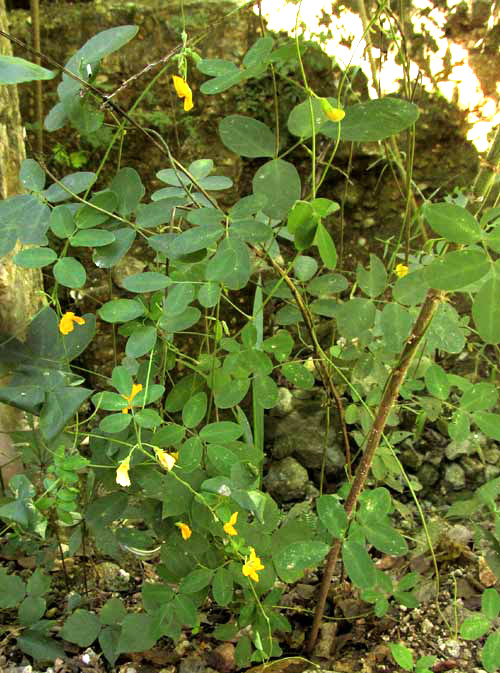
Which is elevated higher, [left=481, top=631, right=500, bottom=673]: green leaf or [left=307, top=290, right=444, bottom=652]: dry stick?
[left=307, top=290, right=444, bottom=652]: dry stick

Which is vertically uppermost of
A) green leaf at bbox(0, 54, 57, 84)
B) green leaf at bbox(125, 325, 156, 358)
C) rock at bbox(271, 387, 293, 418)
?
green leaf at bbox(0, 54, 57, 84)

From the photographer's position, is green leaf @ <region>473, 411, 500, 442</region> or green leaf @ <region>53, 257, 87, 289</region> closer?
green leaf @ <region>53, 257, 87, 289</region>

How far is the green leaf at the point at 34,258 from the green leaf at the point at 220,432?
38cm

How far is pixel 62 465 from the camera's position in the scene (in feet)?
4.01

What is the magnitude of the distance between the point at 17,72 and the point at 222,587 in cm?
93

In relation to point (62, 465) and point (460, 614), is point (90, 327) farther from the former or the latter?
point (460, 614)

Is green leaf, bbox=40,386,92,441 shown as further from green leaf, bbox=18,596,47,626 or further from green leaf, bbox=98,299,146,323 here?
green leaf, bbox=18,596,47,626

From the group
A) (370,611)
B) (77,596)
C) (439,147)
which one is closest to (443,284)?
(370,611)

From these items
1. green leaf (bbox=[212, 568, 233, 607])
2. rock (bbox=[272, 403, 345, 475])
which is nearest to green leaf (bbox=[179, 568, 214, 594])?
green leaf (bbox=[212, 568, 233, 607])

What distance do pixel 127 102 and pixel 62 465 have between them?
5.27 ft

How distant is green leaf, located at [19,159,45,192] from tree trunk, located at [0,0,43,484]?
49cm

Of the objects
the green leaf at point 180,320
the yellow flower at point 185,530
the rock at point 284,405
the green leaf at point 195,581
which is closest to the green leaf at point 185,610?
the green leaf at point 195,581

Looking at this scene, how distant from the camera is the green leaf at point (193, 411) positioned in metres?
1.23

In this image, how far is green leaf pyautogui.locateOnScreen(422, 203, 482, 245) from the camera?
98 centimetres
